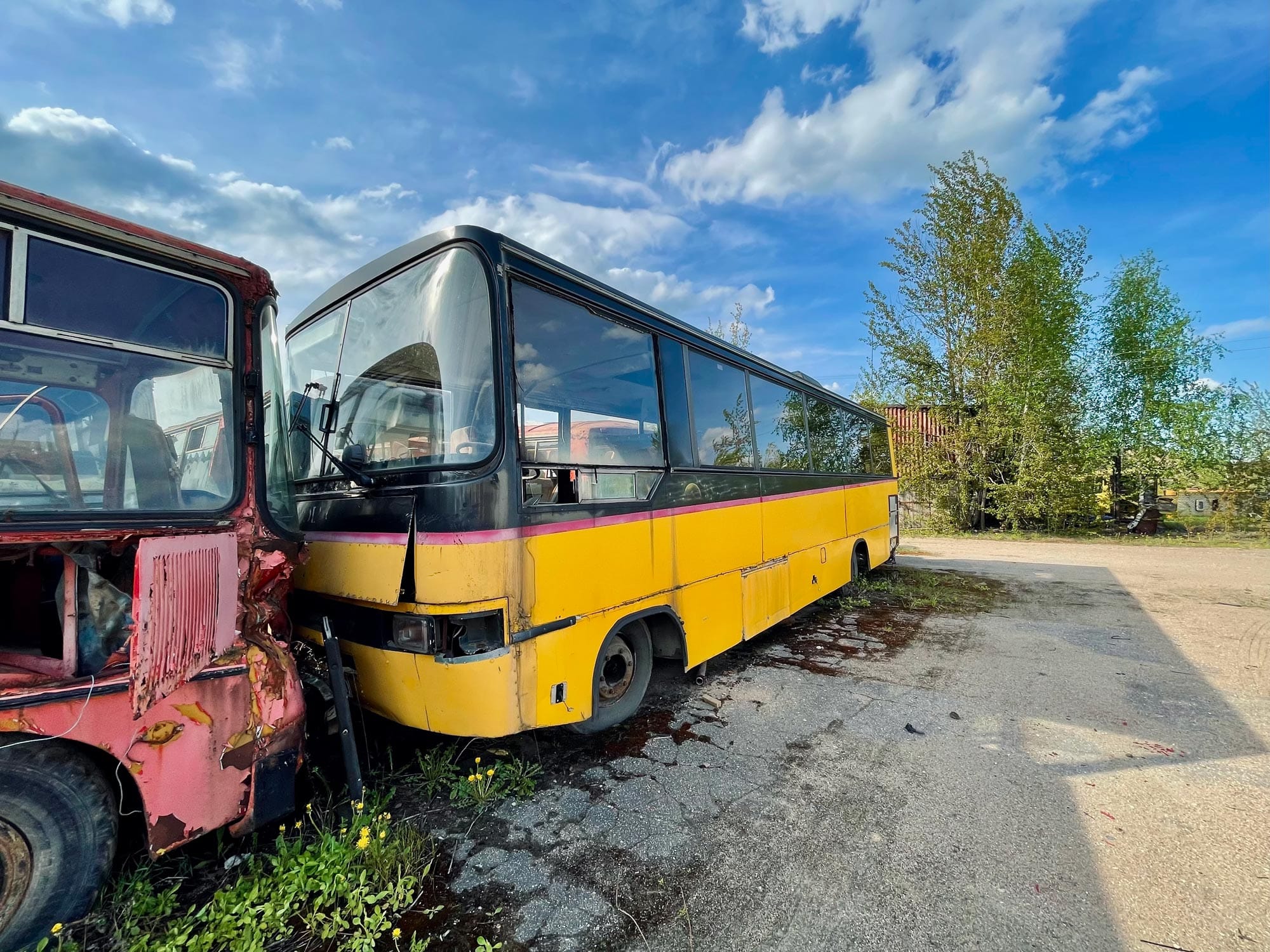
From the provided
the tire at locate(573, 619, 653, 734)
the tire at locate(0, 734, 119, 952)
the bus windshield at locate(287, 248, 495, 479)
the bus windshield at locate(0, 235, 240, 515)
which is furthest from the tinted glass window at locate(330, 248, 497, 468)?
the tire at locate(0, 734, 119, 952)

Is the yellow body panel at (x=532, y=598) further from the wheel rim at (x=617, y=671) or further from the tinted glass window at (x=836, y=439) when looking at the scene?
the tinted glass window at (x=836, y=439)

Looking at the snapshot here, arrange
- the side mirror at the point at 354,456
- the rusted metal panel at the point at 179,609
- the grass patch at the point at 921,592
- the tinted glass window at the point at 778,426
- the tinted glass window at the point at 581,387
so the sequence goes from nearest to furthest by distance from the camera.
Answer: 1. the rusted metal panel at the point at 179,609
2. the side mirror at the point at 354,456
3. the tinted glass window at the point at 581,387
4. the tinted glass window at the point at 778,426
5. the grass patch at the point at 921,592

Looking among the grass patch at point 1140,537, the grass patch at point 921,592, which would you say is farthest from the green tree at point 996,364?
the grass patch at point 921,592

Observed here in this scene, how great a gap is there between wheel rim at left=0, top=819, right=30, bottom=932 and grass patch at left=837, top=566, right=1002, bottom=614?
754 centimetres

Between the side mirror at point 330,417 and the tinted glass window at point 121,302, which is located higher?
the tinted glass window at point 121,302

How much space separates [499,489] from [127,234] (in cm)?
174

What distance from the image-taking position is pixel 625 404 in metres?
3.82

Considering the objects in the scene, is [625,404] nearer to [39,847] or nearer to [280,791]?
[280,791]

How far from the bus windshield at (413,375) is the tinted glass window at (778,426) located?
323 cm

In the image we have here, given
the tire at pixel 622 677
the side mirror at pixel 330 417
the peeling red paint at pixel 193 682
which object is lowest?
the tire at pixel 622 677

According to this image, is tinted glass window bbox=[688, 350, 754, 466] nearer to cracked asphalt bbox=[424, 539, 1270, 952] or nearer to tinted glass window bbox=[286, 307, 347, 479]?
cracked asphalt bbox=[424, 539, 1270, 952]

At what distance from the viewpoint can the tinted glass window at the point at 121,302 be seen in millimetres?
1974

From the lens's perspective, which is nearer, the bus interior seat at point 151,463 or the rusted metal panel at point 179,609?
the rusted metal panel at point 179,609

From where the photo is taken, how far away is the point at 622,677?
3.71 metres
